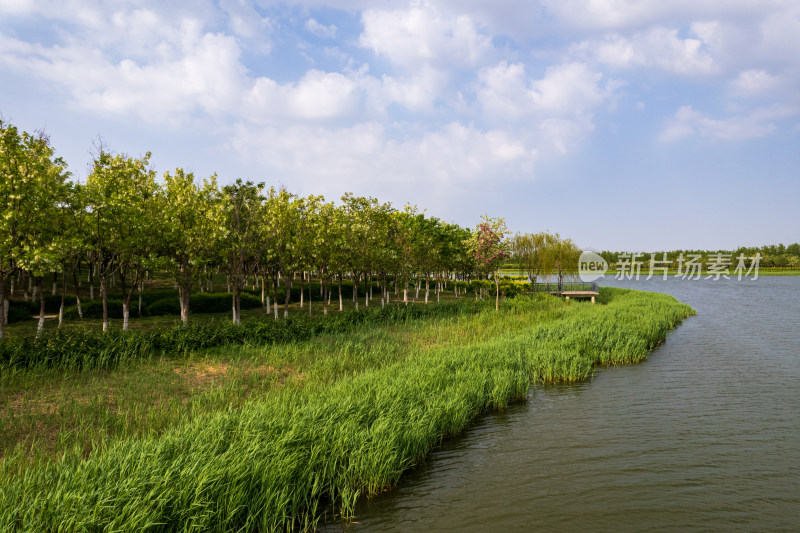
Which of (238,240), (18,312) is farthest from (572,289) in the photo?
(18,312)

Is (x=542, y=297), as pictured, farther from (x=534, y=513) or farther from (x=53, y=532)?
(x=53, y=532)

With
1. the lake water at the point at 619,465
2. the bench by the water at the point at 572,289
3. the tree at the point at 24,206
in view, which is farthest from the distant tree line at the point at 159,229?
the lake water at the point at 619,465

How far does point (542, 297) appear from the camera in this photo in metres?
40.7

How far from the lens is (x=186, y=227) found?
23344 mm

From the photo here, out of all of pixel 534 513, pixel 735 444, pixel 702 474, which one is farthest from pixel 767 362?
pixel 534 513

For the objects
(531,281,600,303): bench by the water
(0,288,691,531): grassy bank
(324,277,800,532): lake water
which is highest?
(531,281,600,303): bench by the water

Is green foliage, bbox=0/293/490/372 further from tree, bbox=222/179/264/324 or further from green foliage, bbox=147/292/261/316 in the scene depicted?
green foliage, bbox=147/292/261/316

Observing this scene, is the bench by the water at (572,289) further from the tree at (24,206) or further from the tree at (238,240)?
the tree at (24,206)

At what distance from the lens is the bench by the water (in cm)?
4669

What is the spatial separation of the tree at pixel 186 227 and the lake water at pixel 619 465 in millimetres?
17862

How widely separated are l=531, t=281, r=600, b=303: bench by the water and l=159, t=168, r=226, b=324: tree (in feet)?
118

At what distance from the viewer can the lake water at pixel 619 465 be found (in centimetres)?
707

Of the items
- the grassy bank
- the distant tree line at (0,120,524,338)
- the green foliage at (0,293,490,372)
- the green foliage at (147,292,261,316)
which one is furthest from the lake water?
the green foliage at (147,292,261,316)

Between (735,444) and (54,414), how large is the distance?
15571 mm
